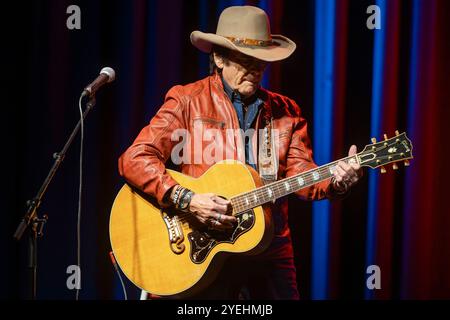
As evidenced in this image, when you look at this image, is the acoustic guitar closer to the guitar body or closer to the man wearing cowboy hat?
the guitar body

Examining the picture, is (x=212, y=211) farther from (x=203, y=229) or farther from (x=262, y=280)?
(x=262, y=280)

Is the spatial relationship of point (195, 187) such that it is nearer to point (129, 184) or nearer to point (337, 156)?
point (129, 184)

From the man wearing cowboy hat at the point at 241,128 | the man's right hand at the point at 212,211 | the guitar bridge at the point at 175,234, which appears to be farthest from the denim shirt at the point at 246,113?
the guitar bridge at the point at 175,234

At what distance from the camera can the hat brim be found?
9.86ft

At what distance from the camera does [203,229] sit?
2912mm

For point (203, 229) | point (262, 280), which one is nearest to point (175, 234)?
point (203, 229)

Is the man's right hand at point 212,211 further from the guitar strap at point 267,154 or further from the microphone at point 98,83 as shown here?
the microphone at point 98,83

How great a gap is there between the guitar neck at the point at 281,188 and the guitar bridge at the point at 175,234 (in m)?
0.29

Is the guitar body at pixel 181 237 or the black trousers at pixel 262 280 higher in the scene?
Result: the guitar body at pixel 181 237

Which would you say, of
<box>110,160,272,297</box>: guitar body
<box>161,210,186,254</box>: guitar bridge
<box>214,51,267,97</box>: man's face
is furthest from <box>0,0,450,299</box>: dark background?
<box>161,210,186,254</box>: guitar bridge

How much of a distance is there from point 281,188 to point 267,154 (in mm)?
271

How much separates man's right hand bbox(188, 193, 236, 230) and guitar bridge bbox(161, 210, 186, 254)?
5.2 inches

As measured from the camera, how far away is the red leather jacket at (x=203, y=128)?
303cm

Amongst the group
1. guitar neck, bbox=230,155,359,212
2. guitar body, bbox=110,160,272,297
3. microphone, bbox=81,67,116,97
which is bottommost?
guitar body, bbox=110,160,272,297
